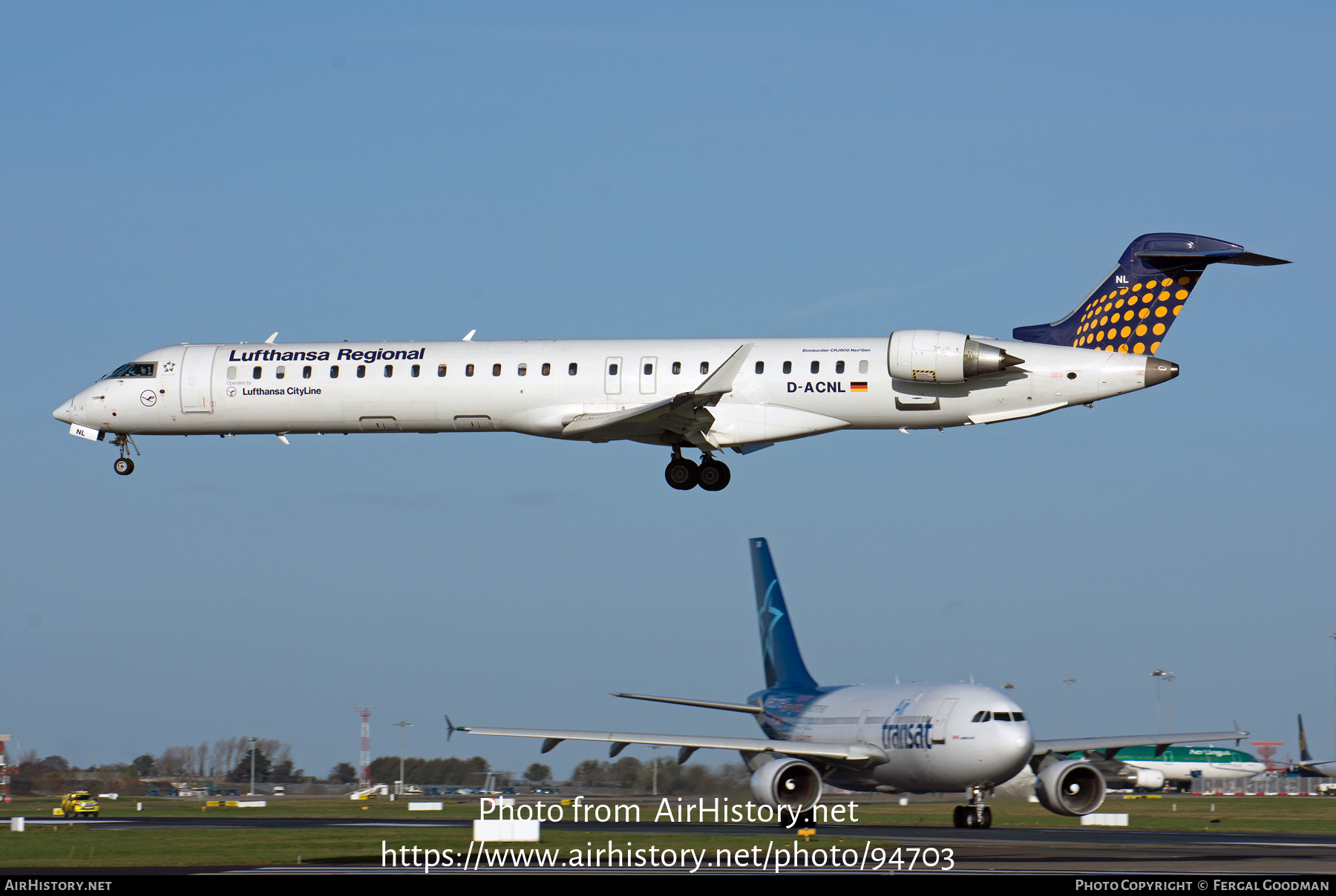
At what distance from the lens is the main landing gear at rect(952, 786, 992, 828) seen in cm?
3788

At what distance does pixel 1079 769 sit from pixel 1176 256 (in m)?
14.0

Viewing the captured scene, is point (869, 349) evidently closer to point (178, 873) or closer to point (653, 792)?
point (178, 873)

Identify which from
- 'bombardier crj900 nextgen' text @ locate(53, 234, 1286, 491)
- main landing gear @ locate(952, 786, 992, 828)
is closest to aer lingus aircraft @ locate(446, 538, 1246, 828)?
main landing gear @ locate(952, 786, 992, 828)

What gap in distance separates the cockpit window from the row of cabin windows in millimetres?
2355

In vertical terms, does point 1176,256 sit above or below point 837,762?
above

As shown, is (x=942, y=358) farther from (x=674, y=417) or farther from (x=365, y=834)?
(x=365, y=834)

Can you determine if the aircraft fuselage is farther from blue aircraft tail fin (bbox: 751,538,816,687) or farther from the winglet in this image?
blue aircraft tail fin (bbox: 751,538,816,687)

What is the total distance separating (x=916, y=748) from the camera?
3909 cm

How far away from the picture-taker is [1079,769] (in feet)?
126

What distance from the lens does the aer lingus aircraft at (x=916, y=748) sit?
3794cm

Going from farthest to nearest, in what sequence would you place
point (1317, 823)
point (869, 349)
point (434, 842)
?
point (1317, 823) < point (869, 349) < point (434, 842)

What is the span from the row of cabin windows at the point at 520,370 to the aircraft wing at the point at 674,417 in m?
0.87

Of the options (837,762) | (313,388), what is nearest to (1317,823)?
(837,762)
